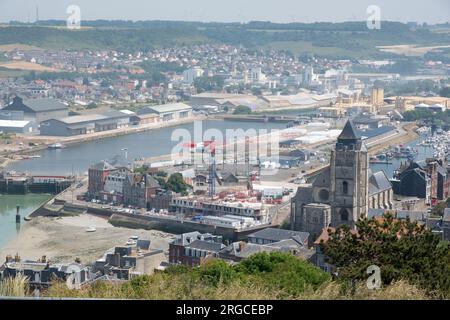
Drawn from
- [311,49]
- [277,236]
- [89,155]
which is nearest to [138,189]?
[277,236]

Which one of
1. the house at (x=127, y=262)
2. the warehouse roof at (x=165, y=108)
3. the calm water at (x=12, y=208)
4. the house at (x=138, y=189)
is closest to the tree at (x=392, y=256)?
the house at (x=127, y=262)

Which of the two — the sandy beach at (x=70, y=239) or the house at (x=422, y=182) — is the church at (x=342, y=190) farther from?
the house at (x=422, y=182)

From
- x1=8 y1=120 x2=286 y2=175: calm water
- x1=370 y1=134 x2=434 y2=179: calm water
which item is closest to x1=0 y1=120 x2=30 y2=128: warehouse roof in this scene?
x1=8 y1=120 x2=286 y2=175: calm water

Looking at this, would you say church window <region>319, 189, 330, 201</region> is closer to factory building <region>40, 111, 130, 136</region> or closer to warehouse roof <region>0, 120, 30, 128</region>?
factory building <region>40, 111, 130, 136</region>

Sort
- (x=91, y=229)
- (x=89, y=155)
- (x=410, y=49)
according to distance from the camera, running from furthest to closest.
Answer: (x=410, y=49) → (x=89, y=155) → (x=91, y=229)

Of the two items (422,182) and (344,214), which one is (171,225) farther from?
(422,182)

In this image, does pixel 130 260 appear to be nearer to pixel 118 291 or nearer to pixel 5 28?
pixel 118 291

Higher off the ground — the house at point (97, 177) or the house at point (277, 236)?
the house at point (277, 236)

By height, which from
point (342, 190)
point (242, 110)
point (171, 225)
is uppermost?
point (342, 190)
